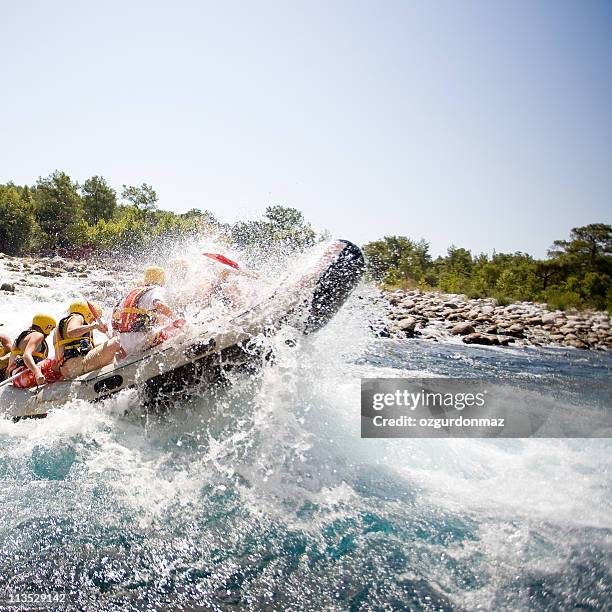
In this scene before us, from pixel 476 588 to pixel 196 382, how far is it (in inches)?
108

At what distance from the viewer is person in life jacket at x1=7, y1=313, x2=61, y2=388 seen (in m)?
4.41

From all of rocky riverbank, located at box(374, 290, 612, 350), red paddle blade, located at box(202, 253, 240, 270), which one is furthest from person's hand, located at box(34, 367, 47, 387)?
rocky riverbank, located at box(374, 290, 612, 350)

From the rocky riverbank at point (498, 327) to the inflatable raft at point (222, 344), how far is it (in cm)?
927

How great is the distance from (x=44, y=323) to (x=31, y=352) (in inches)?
14.5

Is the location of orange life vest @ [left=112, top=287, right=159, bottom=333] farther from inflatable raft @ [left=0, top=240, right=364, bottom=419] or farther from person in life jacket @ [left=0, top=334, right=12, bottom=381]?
person in life jacket @ [left=0, top=334, right=12, bottom=381]

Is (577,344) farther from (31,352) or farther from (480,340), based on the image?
(31,352)

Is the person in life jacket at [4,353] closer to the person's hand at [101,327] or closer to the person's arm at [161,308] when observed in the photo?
the person's hand at [101,327]

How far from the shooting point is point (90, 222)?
55.2 metres

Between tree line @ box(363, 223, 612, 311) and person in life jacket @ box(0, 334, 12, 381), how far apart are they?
19442 mm

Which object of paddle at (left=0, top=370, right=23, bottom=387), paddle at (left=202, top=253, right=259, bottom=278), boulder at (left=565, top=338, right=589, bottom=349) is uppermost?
paddle at (left=202, top=253, right=259, bottom=278)

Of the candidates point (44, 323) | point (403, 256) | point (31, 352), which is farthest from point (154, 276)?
point (403, 256)

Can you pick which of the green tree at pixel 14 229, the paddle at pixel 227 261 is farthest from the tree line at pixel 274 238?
the paddle at pixel 227 261

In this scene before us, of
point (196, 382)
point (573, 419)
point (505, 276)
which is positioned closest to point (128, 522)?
point (196, 382)

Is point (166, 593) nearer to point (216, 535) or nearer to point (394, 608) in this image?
point (216, 535)
